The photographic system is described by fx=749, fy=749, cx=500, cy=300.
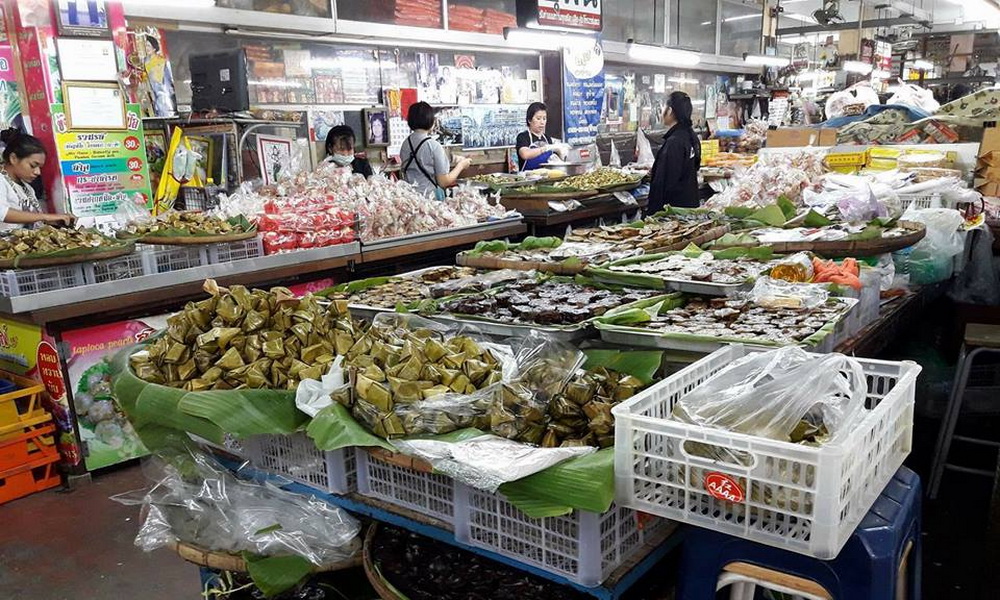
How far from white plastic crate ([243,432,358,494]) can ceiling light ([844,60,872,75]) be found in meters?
15.8

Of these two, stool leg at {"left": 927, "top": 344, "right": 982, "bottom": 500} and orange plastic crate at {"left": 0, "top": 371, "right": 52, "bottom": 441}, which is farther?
orange plastic crate at {"left": 0, "top": 371, "right": 52, "bottom": 441}

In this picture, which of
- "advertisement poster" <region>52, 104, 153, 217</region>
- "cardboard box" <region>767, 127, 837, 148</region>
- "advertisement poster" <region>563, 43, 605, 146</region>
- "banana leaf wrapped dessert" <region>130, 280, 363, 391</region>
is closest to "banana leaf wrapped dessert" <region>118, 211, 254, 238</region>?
"advertisement poster" <region>52, 104, 153, 217</region>

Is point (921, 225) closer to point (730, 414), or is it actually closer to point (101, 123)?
point (730, 414)

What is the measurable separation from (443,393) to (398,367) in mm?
160

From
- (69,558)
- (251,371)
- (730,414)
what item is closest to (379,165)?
(69,558)

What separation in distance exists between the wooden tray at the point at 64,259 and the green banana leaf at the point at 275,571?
224 cm

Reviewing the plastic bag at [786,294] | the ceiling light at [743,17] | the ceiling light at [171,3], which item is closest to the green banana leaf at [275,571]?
the plastic bag at [786,294]

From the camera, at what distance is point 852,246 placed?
3305mm

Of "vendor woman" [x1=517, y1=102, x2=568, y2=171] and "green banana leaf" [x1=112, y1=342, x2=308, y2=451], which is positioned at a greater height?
"vendor woman" [x1=517, y1=102, x2=568, y2=171]

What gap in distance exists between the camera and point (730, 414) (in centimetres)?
149

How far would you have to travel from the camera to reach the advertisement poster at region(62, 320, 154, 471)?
146 inches

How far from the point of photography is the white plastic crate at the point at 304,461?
75.3 inches

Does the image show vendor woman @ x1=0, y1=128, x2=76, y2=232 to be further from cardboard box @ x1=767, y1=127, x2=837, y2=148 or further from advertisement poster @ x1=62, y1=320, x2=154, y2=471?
cardboard box @ x1=767, y1=127, x2=837, y2=148

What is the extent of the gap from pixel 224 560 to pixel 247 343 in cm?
59
